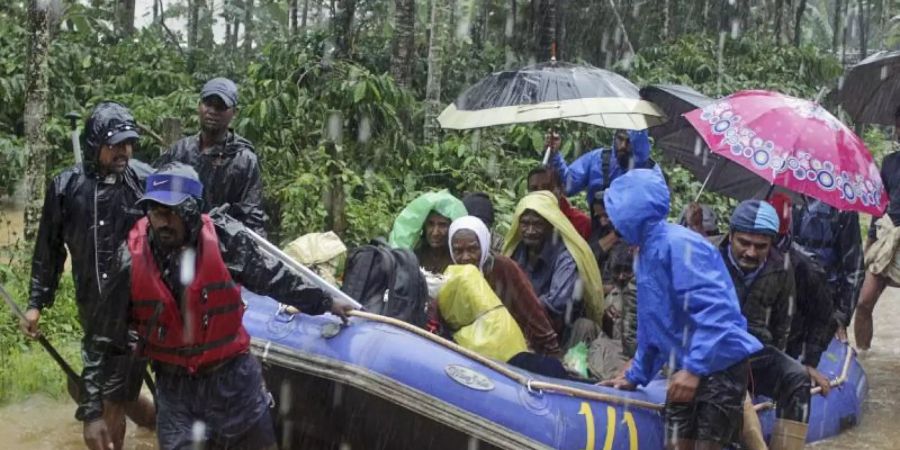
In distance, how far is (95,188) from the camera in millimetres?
4359

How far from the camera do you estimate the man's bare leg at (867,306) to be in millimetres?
7473

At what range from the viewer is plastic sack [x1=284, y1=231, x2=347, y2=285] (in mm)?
5645

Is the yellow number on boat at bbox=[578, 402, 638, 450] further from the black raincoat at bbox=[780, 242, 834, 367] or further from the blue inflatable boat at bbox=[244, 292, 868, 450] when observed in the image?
the black raincoat at bbox=[780, 242, 834, 367]

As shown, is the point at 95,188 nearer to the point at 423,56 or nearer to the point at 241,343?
the point at 241,343

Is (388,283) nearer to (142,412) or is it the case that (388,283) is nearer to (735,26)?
(142,412)

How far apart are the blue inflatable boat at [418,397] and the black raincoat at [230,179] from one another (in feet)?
1.89

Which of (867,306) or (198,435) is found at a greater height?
(198,435)

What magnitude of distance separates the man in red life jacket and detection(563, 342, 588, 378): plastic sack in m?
2.05

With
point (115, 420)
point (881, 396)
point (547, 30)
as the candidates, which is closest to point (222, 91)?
point (115, 420)

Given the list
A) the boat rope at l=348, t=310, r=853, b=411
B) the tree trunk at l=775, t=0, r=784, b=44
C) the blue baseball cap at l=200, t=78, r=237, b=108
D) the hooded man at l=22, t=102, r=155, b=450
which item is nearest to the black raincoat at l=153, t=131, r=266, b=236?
the blue baseball cap at l=200, t=78, r=237, b=108

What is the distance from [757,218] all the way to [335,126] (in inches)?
182

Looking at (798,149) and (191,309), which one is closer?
(191,309)

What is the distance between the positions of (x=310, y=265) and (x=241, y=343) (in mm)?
1955

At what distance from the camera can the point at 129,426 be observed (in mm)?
6000
